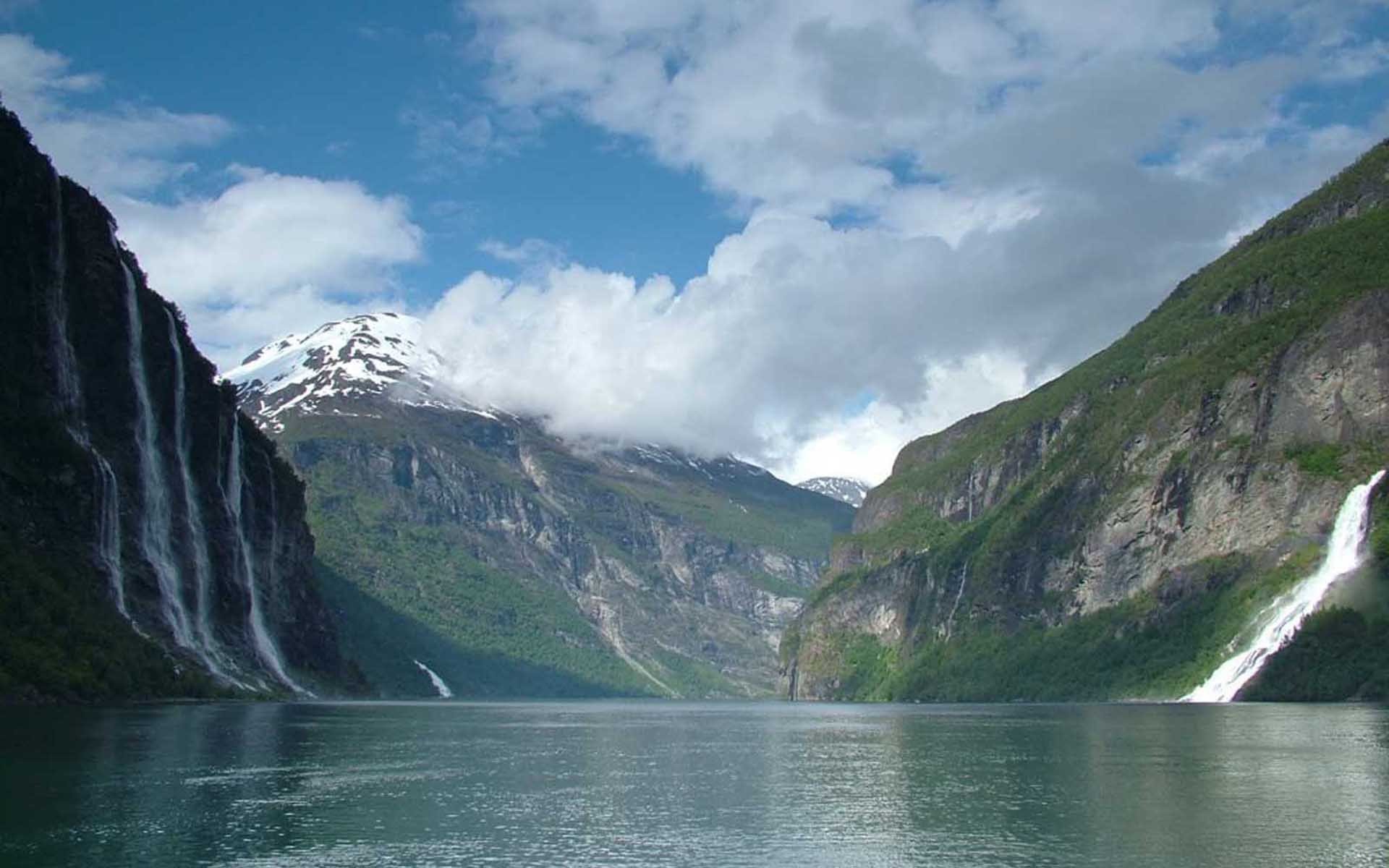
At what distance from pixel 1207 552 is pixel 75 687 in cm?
15274

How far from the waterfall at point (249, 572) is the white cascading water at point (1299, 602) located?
111 m

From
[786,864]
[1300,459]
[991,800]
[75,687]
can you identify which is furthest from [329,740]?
[1300,459]

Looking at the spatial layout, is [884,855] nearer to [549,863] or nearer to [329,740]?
[549,863]

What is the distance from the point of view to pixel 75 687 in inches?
3866

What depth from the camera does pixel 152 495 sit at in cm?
13925

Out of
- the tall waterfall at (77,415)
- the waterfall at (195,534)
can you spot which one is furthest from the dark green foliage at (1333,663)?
the tall waterfall at (77,415)

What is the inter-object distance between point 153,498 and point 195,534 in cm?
975

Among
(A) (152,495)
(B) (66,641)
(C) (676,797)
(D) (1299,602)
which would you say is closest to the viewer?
(C) (676,797)

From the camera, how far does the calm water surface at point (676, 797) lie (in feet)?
143

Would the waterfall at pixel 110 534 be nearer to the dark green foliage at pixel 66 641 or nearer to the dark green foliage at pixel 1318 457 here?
the dark green foliage at pixel 66 641

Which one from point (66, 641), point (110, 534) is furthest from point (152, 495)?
point (66, 641)

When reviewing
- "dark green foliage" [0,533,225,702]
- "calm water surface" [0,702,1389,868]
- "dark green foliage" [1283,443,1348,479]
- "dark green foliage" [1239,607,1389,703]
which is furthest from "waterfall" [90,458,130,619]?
"dark green foliage" [1283,443,1348,479]

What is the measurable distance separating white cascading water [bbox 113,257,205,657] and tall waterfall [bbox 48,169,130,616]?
23.9 feet

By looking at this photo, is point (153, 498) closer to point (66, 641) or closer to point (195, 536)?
point (195, 536)
